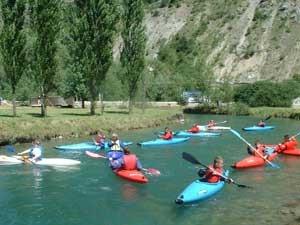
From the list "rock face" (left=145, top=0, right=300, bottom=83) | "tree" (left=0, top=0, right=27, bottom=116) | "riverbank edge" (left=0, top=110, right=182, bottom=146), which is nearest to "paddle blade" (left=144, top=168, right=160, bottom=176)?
"riverbank edge" (left=0, top=110, right=182, bottom=146)

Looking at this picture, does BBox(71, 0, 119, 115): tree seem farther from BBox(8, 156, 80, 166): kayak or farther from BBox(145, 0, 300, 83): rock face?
BBox(145, 0, 300, 83): rock face

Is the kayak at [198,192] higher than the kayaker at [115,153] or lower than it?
lower

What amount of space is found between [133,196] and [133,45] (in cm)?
3772

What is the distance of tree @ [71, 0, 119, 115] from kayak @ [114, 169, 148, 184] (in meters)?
28.1

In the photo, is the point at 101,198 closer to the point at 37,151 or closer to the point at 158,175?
the point at 158,175

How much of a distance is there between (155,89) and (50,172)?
68.2 m

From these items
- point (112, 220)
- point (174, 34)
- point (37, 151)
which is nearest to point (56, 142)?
Answer: point (37, 151)

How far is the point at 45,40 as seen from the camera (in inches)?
1764

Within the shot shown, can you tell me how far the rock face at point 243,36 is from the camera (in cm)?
10450

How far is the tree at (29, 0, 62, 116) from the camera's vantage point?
44.1m

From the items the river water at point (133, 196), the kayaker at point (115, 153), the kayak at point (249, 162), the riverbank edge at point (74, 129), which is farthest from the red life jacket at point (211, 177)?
the riverbank edge at point (74, 129)

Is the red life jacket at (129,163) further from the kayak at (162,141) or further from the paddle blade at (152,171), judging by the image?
the kayak at (162,141)

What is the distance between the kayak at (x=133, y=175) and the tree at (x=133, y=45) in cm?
3363

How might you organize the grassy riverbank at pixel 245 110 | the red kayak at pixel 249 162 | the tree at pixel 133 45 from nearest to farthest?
the red kayak at pixel 249 162, the tree at pixel 133 45, the grassy riverbank at pixel 245 110
